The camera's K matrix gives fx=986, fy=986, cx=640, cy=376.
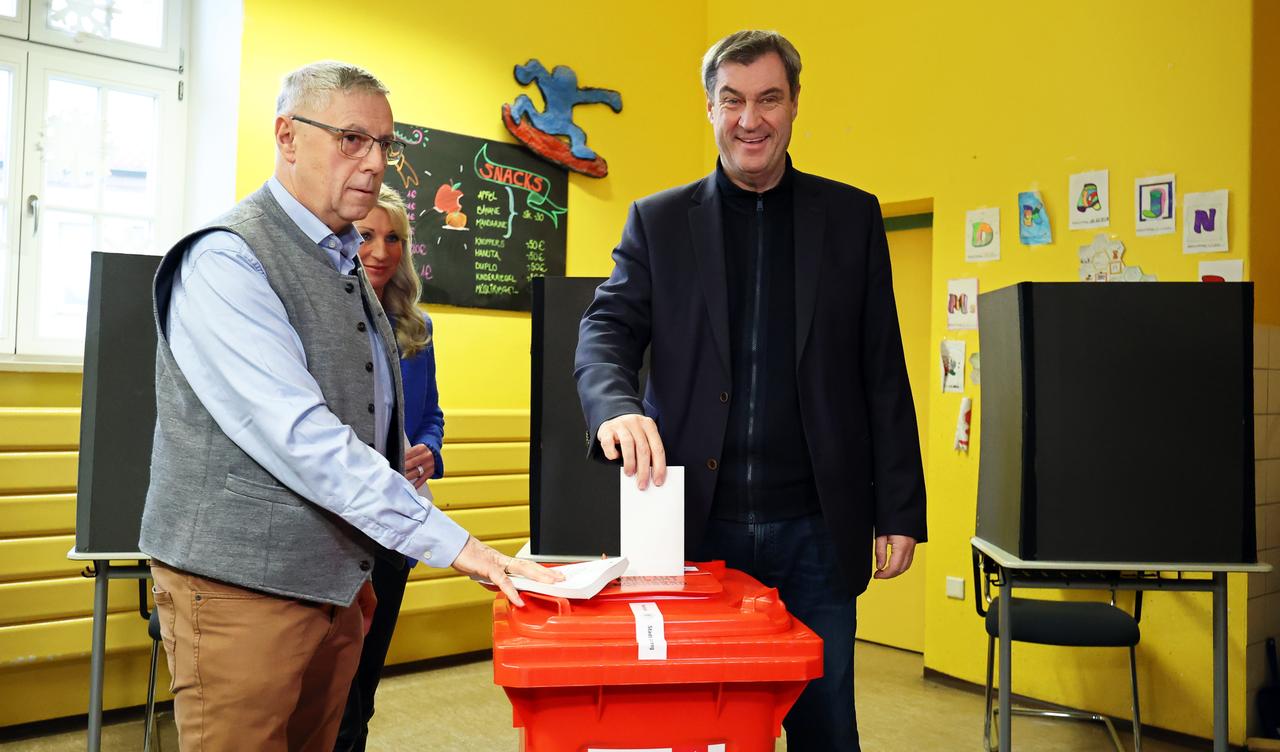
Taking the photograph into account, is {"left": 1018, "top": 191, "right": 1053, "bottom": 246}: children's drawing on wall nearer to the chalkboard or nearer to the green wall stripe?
the green wall stripe

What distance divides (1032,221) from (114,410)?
10.7ft

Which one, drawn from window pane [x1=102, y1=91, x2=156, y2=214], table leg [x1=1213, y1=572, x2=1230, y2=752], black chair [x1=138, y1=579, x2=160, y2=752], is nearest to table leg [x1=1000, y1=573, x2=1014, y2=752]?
table leg [x1=1213, y1=572, x2=1230, y2=752]

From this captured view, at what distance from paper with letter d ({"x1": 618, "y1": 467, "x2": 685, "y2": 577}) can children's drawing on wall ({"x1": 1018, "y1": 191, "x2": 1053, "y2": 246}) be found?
3.04 metres

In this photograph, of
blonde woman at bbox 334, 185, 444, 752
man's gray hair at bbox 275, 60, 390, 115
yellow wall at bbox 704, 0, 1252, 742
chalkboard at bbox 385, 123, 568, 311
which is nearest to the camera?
man's gray hair at bbox 275, 60, 390, 115

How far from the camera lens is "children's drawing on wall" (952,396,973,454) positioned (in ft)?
13.4

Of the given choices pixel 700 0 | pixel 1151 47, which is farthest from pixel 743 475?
pixel 700 0

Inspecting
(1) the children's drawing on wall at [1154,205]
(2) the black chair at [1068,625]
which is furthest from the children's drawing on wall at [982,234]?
(2) the black chair at [1068,625]

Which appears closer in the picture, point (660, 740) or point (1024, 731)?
point (660, 740)

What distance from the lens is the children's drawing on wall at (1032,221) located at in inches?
152

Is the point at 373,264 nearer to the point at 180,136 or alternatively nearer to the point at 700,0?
the point at 180,136

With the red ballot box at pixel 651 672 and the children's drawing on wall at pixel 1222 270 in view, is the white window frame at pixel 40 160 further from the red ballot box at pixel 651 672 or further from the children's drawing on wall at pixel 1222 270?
the children's drawing on wall at pixel 1222 270

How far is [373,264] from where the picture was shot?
8.04 ft

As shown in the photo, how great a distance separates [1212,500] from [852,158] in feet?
8.32

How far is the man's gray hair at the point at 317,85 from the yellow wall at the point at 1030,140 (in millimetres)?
3082
